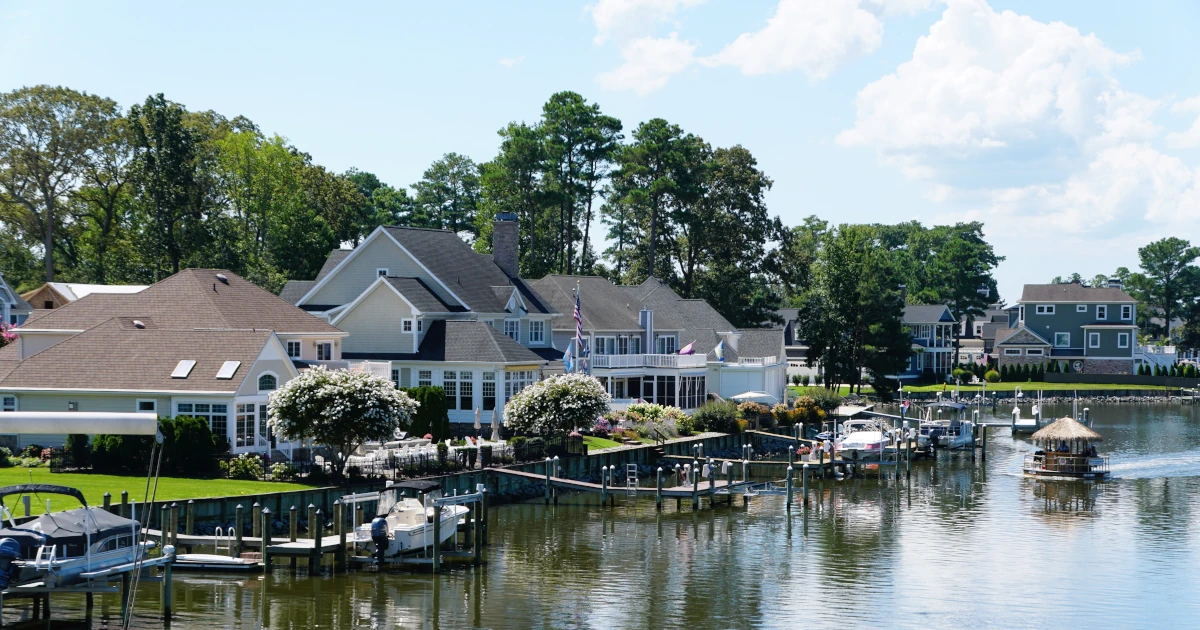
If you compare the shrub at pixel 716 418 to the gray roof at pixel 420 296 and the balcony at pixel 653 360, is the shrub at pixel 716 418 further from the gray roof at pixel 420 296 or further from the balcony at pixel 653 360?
the gray roof at pixel 420 296

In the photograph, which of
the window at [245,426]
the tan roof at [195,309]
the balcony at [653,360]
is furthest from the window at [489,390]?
the window at [245,426]

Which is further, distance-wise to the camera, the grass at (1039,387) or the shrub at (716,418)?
the grass at (1039,387)

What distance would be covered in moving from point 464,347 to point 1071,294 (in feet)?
281

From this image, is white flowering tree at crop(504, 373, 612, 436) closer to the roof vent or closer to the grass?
the roof vent

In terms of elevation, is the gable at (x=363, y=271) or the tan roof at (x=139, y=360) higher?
the gable at (x=363, y=271)

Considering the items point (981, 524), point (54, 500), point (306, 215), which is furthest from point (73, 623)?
point (306, 215)

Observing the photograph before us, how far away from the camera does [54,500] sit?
119 ft

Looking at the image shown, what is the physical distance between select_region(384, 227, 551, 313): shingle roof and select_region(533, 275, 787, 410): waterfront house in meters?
3.21

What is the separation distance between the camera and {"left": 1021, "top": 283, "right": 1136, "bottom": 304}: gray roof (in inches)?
4934

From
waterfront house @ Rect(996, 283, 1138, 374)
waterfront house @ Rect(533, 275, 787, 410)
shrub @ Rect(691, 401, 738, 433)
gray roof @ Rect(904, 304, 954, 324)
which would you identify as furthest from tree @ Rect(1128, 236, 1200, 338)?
shrub @ Rect(691, 401, 738, 433)

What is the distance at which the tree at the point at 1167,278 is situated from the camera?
5994 inches

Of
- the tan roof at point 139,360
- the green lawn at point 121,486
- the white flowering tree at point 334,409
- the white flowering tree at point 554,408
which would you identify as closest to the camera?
the green lawn at point 121,486

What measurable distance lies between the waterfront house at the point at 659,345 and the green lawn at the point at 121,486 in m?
28.4

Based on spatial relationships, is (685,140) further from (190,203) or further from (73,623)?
(73,623)
